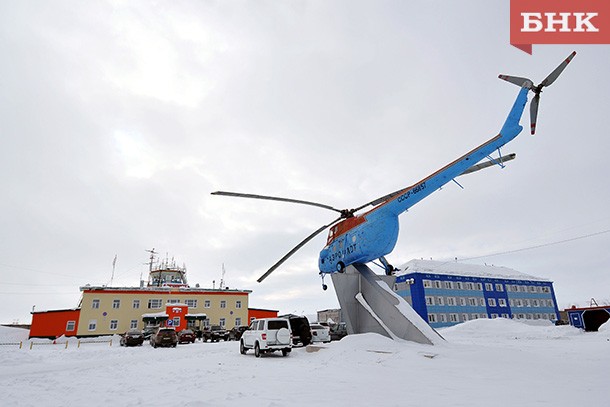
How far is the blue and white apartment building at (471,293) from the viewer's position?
51.2 metres

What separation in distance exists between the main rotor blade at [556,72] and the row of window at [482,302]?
4442cm

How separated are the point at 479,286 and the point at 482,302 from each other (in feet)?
8.34

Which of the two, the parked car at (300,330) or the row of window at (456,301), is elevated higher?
the row of window at (456,301)

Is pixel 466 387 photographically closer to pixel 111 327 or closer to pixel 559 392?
pixel 559 392

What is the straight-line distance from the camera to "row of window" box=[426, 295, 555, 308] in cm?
5160

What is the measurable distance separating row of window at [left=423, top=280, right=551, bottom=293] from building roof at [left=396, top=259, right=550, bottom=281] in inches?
53.9

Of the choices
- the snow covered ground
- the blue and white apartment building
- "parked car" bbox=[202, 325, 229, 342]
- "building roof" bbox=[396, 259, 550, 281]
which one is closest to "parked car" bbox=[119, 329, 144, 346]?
"parked car" bbox=[202, 325, 229, 342]

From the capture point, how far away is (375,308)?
1870 centimetres

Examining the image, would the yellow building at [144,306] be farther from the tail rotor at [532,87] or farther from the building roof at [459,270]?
the tail rotor at [532,87]

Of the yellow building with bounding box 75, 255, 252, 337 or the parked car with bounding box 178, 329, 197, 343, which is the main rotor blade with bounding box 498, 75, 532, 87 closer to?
the parked car with bounding box 178, 329, 197, 343

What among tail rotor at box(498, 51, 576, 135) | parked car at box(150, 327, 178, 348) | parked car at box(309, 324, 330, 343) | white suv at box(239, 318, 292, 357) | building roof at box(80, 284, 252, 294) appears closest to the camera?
tail rotor at box(498, 51, 576, 135)

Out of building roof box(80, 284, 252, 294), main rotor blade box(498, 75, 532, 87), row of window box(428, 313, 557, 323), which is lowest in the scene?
row of window box(428, 313, 557, 323)

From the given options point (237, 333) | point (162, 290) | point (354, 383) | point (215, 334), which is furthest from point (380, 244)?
point (162, 290)

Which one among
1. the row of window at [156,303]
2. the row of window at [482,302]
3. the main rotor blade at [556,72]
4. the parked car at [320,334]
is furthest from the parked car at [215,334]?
the row of window at [482,302]
